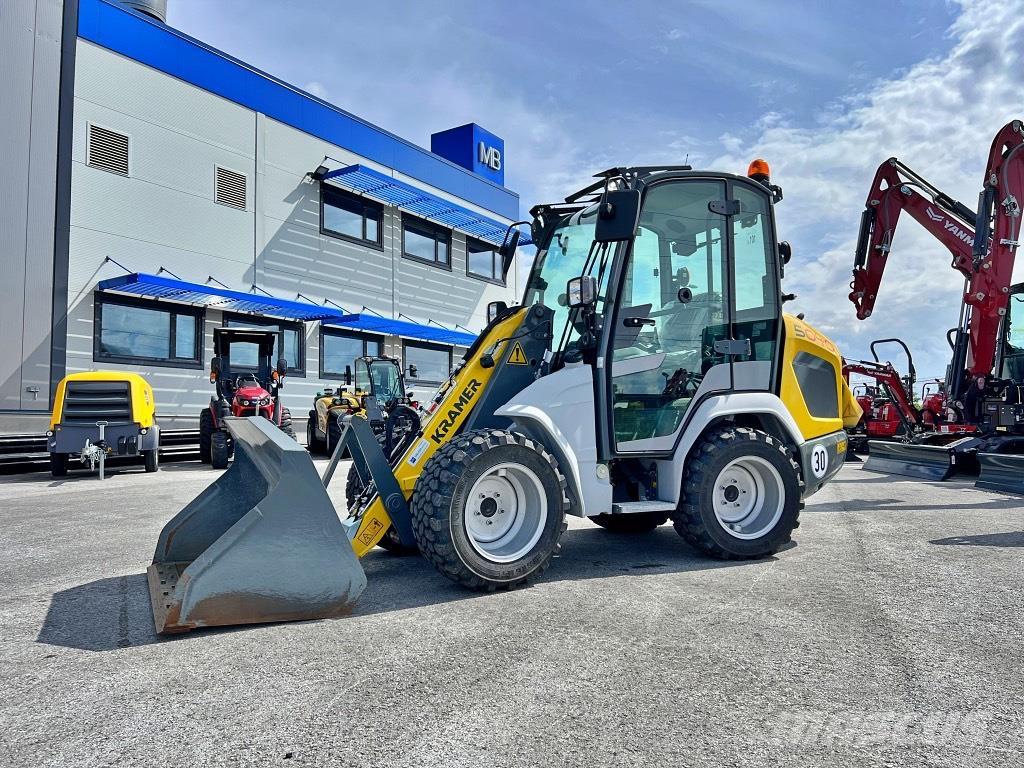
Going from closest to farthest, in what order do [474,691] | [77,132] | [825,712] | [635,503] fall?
1. [825,712]
2. [474,691]
3. [635,503]
4. [77,132]

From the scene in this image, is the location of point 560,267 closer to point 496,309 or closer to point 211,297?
point 496,309

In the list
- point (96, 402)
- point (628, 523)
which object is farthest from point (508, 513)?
point (96, 402)

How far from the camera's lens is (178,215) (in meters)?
15.4

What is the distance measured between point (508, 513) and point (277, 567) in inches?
56.6

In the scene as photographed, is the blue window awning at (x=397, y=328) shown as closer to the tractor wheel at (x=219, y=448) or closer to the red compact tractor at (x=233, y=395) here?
the red compact tractor at (x=233, y=395)

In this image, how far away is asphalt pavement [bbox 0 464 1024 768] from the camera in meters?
2.29

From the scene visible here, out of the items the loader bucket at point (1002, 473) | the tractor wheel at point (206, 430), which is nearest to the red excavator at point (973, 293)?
the loader bucket at point (1002, 473)

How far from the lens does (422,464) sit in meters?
4.47

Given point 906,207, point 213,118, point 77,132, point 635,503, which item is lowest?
point 635,503

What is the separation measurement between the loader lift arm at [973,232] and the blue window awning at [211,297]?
38.5ft

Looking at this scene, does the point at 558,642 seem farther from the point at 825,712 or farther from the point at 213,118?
the point at 213,118

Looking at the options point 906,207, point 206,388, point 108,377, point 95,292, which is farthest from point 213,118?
point 906,207

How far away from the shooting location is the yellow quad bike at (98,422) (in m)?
10.9

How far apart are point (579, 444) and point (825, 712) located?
2.29m
